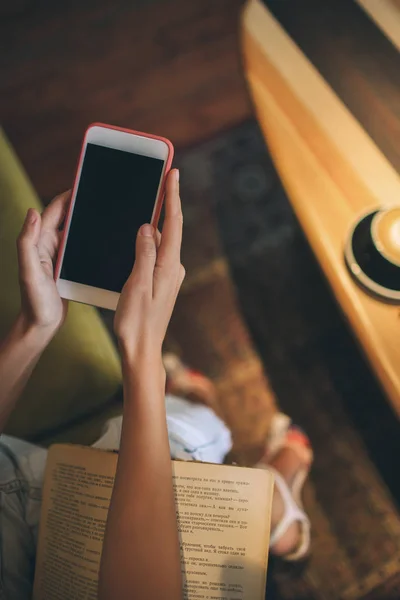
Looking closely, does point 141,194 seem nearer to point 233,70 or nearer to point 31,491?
point 31,491

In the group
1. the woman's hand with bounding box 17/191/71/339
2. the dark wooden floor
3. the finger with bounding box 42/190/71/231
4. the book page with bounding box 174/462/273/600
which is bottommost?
the book page with bounding box 174/462/273/600

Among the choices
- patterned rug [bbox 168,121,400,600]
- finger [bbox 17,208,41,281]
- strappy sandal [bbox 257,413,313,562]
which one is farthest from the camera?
patterned rug [bbox 168,121,400,600]

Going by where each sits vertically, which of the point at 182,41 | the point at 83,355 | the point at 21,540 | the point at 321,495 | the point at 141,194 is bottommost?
the point at 321,495

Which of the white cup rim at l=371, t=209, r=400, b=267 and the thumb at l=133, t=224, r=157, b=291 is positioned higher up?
the thumb at l=133, t=224, r=157, b=291

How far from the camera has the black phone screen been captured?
2.37ft

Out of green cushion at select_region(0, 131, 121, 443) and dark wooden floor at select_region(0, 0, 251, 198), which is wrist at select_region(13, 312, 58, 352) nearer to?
green cushion at select_region(0, 131, 121, 443)

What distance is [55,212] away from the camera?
0.74 metres

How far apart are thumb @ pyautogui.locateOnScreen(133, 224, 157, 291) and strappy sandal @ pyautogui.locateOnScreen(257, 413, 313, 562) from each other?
608 mm

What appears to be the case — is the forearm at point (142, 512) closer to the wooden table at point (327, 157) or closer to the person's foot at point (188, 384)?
the wooden table at point (327, 157)

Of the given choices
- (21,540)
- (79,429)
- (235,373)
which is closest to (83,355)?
(79,429)

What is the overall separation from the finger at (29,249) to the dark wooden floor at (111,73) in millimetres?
885

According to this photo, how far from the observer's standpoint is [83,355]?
0.87m

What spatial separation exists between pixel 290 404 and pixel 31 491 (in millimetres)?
682

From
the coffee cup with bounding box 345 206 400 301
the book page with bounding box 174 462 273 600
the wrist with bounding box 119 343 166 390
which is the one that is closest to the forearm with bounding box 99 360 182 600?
the wrist with bounding box 119 343 166 390
